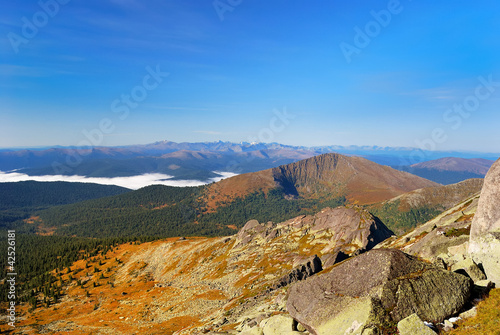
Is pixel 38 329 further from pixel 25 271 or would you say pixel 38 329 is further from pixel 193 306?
pixel 25 271

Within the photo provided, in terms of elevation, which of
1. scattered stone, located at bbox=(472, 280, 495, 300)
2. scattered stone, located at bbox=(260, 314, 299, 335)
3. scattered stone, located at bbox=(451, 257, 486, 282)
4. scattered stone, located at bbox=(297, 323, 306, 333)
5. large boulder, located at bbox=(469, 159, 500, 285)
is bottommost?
scattered stone, located at bbox=(260, 314, 299, 335)

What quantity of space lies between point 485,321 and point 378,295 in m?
6.18

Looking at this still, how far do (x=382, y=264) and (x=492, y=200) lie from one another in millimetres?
13146

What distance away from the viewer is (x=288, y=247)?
94625 millimetres

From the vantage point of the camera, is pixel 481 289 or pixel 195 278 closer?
pixel 481 289

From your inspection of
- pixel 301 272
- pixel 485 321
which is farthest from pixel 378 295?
pixel 301 272

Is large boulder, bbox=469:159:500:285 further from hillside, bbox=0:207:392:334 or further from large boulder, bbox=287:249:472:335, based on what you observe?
hillside, bbox=0:207:392:334

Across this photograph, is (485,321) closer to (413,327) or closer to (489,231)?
(413,327)

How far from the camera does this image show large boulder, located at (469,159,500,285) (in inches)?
752

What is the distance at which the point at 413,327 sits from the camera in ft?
51.5

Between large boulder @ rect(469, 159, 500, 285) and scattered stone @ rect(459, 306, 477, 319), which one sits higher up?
large boulder @ rect(469, 159, 500, 285)

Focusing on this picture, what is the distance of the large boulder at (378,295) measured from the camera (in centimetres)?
1759

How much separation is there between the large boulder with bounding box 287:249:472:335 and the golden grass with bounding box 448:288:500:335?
46.4 inches

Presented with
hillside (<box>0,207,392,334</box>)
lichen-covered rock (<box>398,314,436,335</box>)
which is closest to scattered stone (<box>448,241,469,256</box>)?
lichen-covered rock (<box>398,314,436,335</box>)
